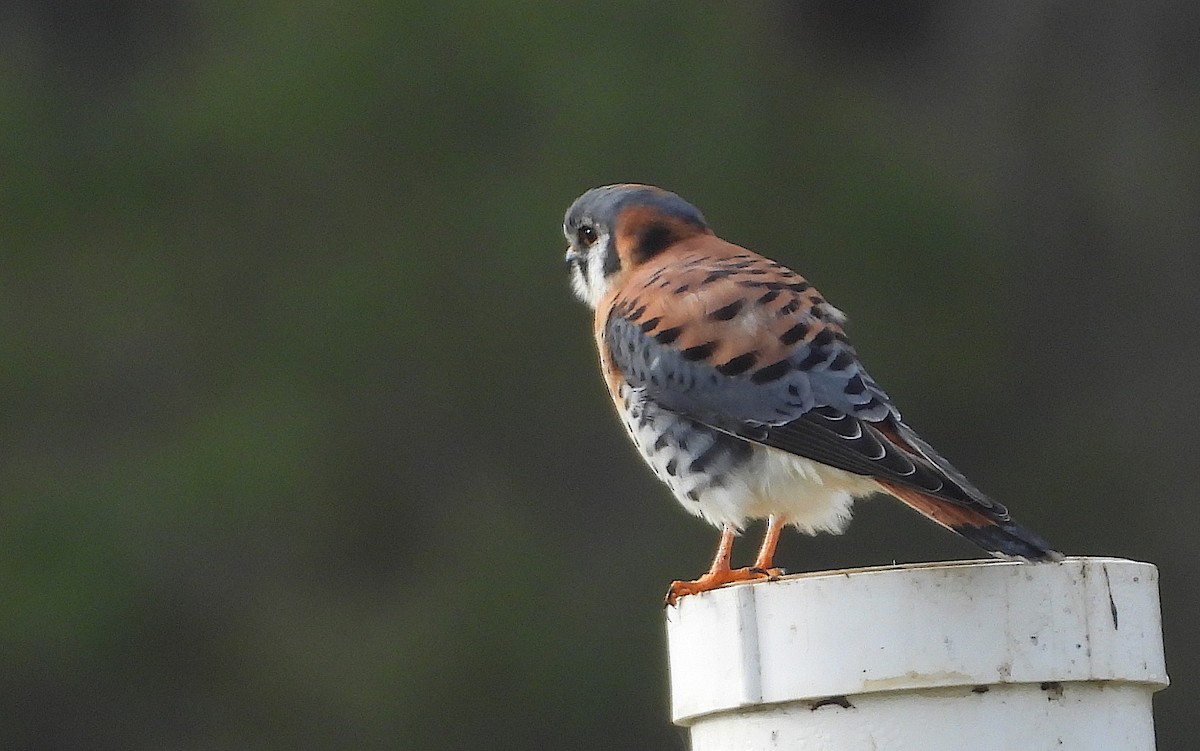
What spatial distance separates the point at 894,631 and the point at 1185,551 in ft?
21.0

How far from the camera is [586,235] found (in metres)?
3.85

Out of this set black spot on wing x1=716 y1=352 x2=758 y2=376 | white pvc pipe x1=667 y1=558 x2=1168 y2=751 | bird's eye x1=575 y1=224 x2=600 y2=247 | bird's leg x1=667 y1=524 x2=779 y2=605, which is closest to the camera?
white pvc pipe x1=667 y1=558 x2=1168 y2=751

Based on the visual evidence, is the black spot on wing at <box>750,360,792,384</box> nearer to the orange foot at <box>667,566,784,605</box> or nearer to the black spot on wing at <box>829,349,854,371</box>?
the black spot on wing at <box>829,349,854,371</box>

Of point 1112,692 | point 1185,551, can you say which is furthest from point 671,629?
point 1185,551

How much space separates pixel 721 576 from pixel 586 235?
3.60ft

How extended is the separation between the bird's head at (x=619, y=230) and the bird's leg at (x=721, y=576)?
80 cm

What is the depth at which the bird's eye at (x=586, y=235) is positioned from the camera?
3830mm

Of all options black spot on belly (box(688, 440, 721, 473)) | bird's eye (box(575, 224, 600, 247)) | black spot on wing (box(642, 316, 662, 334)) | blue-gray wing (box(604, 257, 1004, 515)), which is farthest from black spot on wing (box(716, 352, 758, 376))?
bird's eye (box(575, 224, 600, 247))

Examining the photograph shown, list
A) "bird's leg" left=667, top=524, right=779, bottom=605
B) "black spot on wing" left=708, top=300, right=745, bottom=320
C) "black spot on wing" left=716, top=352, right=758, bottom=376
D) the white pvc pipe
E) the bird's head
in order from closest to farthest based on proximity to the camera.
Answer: the white pvc pipe
"bird's leg" left=667, top=524, right=779, bottom=605
"black spot on wing" left=716, top=352, right=758, bottom=376
"black spot on wing" left=708, top=300, right=745, bottom=320
the bird's head

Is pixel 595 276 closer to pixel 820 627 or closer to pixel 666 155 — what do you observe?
pixel 820 627

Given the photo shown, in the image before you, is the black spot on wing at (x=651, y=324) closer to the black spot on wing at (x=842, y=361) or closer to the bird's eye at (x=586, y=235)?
the black spot on wing at (x=842, y=361)

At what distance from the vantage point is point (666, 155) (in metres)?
7.29

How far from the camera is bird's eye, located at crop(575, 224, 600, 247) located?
3.83m

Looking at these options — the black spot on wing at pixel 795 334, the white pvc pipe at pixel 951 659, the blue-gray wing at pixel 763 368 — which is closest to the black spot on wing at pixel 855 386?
the blue-gray wing at pixel 763 368
